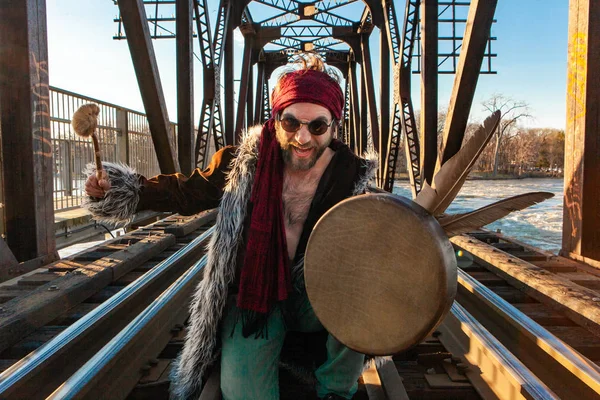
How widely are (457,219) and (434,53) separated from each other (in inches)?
185

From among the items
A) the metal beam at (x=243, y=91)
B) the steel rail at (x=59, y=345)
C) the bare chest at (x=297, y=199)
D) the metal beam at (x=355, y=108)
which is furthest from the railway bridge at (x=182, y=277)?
the metal beam at (x=355, y=108)

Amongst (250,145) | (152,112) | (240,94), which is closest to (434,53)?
(152,112)

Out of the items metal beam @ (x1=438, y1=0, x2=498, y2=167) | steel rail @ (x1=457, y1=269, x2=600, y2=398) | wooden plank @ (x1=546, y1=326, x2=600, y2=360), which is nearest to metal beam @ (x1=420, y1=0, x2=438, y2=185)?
metal beam @ (x1=438, y1=0, x2=498, y2=167)

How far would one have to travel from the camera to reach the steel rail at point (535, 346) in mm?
1770

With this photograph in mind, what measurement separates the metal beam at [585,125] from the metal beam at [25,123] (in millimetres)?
4036

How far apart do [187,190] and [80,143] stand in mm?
7381

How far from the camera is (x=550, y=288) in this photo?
2.62 m

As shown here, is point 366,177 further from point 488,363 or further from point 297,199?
point 488,363

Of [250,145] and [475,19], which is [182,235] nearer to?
[250,145]

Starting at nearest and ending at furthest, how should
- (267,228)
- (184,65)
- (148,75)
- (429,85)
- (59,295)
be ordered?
(267,228)
(59,295)
(148,75)
(429,85)
(184,65)

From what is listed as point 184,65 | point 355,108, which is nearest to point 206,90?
point 184,65

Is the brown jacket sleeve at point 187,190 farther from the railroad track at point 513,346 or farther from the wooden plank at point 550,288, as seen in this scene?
the wooden plank at point 550,288

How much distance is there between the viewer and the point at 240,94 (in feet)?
40.4

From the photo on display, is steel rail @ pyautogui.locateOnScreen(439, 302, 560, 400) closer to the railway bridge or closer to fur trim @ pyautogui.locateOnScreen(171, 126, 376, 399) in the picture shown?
the railway bridge
